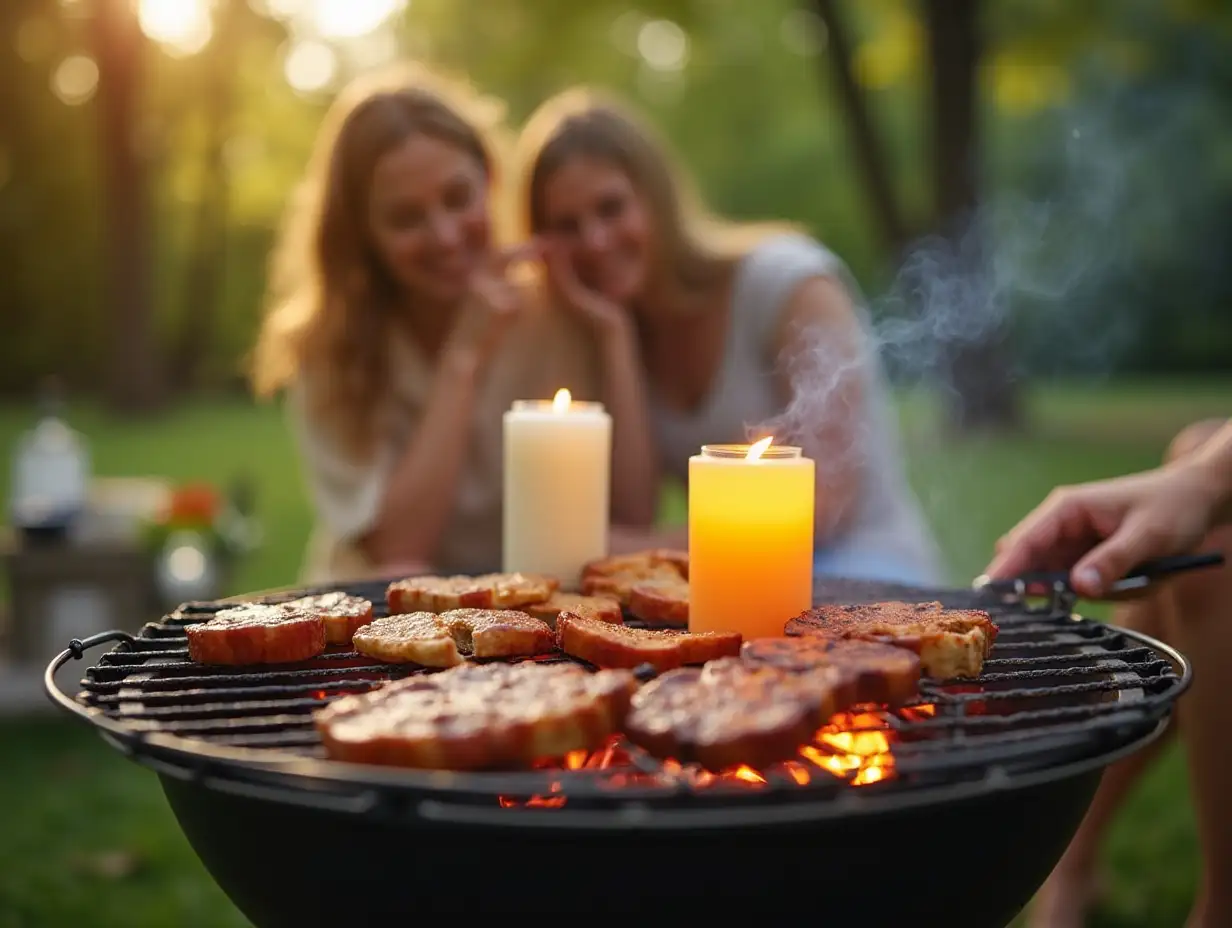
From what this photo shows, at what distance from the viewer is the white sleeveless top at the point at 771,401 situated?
157 inches

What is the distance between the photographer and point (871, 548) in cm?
389

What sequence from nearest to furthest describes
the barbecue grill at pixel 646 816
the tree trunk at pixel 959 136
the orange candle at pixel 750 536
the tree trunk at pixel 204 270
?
the barbecue grill at pixel 646 816 < the orange candle at pixel 750 536 < the tree trunk at pixel 959 136 < the tree trunk at pixel 204 270

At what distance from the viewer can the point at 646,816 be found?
129 centimetres

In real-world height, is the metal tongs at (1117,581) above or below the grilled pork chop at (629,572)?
above

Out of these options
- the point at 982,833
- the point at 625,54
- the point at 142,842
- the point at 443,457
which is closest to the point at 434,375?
the point at 443,457

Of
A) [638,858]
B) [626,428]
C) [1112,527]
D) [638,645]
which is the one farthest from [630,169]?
[638,858]

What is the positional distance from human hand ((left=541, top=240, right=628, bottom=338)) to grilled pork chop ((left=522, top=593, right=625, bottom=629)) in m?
1.76

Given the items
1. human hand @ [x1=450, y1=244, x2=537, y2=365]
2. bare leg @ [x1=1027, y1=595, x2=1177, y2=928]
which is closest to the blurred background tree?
human hand @ [x1=450, y1=244, x2=537, y2=365]

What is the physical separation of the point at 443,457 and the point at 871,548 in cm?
146

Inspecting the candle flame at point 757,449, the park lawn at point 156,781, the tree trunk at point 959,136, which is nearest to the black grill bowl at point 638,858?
the candle flame at point 757,449

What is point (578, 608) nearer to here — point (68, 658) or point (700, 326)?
point (68, 658)

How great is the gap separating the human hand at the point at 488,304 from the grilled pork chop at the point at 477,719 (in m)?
2.35

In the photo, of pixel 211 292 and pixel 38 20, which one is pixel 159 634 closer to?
pixel 38 20

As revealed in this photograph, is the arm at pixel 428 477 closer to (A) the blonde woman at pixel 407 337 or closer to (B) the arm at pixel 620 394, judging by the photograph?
(A) the blonde woman at pixel 407 337
